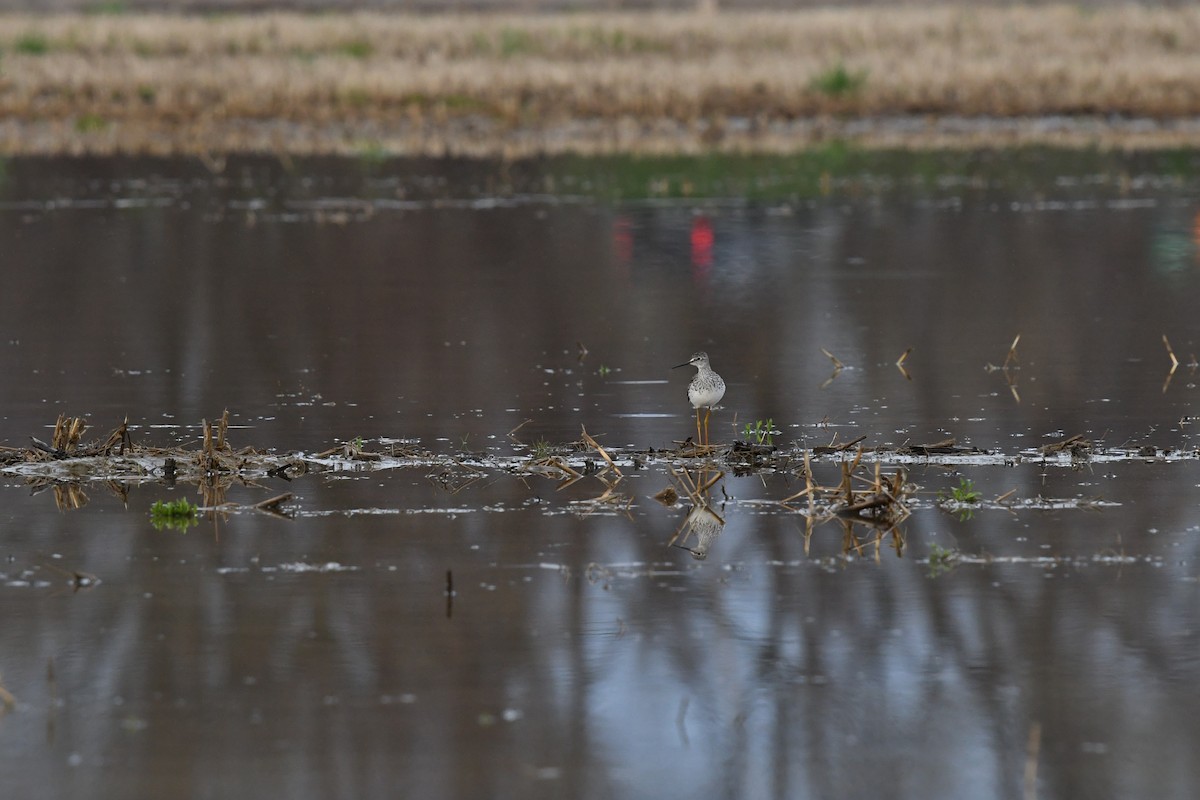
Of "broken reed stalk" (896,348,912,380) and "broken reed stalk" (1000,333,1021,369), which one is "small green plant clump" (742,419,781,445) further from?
"broken reed stalk" (1000,333,1021,369)

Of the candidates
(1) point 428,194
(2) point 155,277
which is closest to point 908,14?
(1) point 428,194

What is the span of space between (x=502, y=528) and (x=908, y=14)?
172 feet

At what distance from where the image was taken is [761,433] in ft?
41.4

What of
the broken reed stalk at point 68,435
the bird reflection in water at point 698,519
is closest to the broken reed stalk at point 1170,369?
the bird reflection in water at point 698,519

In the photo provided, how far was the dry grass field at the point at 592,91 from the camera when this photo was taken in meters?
40.9

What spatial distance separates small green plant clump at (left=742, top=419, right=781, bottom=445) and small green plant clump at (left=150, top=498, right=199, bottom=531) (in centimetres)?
346

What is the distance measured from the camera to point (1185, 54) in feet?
168

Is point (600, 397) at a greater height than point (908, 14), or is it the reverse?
point (908, 14)

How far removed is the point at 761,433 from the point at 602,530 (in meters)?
2.59

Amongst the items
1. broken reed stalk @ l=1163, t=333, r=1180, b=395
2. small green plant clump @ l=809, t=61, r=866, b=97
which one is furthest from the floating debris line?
small green plant clump @ l=809, t=61, r=866, b=97

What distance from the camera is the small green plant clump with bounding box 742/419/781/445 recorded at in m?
12.5

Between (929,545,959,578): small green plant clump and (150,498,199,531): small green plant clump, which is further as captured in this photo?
(150,498,199,531): small green plant clump

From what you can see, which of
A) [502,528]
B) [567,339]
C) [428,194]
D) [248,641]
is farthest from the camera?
[428,194]

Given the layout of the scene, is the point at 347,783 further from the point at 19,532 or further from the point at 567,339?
the point at 567,339
